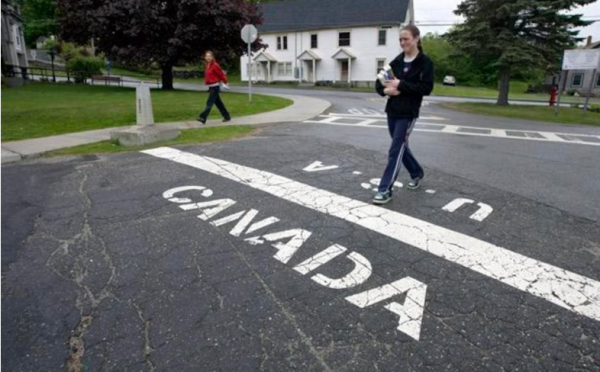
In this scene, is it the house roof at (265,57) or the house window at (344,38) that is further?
the house roof at (265,57)

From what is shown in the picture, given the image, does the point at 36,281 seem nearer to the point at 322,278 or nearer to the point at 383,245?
the point at 322,278

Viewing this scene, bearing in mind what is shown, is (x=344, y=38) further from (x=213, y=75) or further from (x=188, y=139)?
(x=188, y=139)

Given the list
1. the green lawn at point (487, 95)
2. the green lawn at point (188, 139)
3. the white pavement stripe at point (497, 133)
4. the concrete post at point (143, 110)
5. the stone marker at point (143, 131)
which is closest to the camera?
the green lawn at point (188, 139)

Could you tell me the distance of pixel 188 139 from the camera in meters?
8.65

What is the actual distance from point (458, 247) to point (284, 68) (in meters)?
45.9

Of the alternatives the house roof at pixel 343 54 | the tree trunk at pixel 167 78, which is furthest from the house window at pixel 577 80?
the tree trunk at pixel 167 78

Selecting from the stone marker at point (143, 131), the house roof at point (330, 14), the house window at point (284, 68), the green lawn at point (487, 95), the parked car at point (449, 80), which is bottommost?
the green lawn at point (487, 95)

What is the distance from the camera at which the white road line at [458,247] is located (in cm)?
295

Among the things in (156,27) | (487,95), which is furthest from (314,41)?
(156,27)

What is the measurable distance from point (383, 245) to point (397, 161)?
1.40 m

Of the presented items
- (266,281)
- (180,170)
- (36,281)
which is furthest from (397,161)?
(36,281)

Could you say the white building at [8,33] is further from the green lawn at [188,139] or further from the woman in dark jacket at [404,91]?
the woman in dark jacket at [404,91]

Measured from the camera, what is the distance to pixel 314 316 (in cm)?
270

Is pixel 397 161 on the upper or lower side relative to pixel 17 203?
upper
